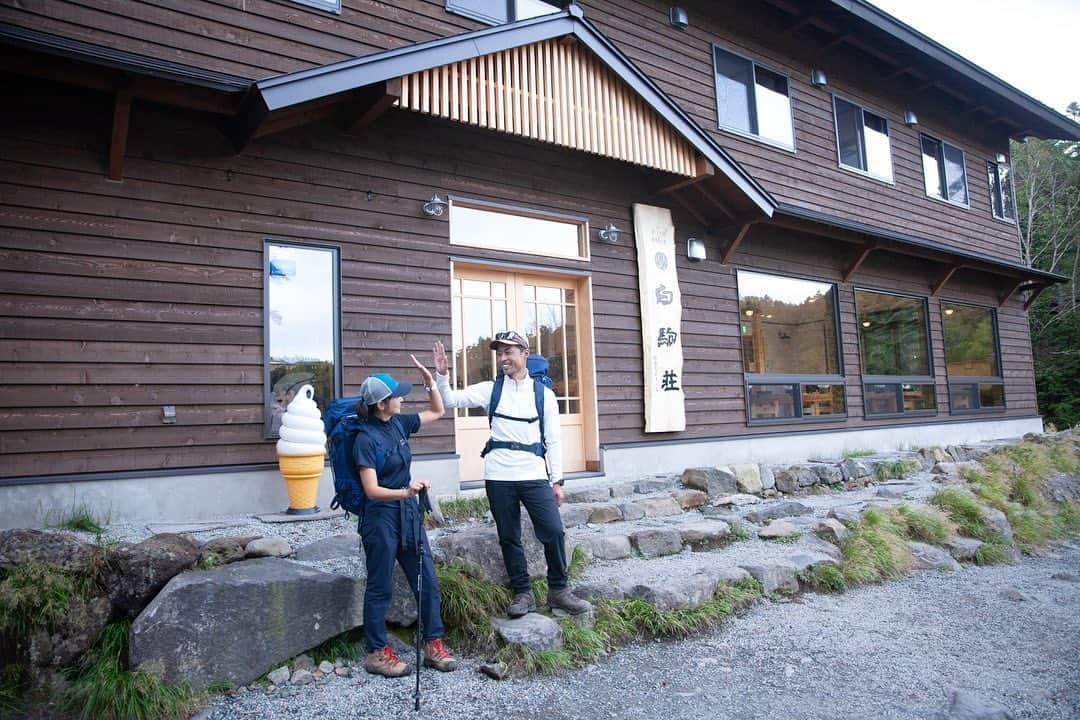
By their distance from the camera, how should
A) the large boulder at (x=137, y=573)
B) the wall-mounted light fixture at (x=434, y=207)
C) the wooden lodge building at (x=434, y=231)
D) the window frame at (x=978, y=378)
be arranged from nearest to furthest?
the large boulder at (x=137, y=573) < the wooden lodge building at (x=434, y=231) < the wall-mounted light fixture at (x=434, y=207) < the window frame at (x=978, y=378)

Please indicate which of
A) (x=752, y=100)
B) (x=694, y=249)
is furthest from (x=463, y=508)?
(x=752, y=100)

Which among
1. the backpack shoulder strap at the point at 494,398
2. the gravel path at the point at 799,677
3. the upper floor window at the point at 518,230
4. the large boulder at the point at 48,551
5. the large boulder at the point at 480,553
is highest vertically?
the upper floor window at the point at 518,230

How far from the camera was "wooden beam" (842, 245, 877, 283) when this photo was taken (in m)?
11.4

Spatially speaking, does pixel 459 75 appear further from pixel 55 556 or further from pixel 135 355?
pixel 55 556

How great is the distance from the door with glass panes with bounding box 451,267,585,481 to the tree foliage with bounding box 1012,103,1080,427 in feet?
56.4

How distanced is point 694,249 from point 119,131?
6.72 m

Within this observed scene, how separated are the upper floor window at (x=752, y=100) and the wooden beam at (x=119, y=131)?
25.4ft

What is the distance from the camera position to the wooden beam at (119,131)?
17.4 feet

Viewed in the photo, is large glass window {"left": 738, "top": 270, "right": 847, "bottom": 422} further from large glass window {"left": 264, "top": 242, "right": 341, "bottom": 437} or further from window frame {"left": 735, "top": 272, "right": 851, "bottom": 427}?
large glass window {"left": 264, "top": 242, "right": 341, "bottom": 437}

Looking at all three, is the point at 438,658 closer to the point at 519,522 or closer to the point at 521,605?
the point at 521,605

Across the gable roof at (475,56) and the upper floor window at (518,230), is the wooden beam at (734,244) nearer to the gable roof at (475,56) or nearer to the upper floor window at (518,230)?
the gable roof at (475,56)

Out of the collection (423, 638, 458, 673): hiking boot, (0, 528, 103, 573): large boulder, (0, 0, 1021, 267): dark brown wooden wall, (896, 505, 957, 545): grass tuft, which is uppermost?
(0, 0, 1021, 267): dark brown wooden wall

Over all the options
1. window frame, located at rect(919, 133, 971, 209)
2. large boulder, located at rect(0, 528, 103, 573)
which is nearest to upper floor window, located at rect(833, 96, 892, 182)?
window frame, located at rect(919, 133, 971, 209)

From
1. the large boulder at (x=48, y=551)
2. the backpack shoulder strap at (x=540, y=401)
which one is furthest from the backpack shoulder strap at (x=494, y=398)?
the large boulder at (x=48, y=551)
